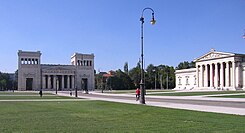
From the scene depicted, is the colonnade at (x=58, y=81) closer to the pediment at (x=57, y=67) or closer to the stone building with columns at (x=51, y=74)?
the stone building with columns at (x=51, y=74)

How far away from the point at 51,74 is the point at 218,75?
276 ft

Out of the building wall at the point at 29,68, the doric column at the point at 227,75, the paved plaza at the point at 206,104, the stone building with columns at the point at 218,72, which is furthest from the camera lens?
the building wall at the point at 29,68

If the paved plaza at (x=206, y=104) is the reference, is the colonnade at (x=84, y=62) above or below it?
above

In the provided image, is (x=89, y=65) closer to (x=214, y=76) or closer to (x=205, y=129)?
(x=214, y=76)

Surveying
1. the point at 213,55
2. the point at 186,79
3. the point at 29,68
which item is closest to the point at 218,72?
the point at 213,55

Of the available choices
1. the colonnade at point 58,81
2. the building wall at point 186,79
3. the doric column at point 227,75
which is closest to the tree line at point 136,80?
the building wall at point 186,79

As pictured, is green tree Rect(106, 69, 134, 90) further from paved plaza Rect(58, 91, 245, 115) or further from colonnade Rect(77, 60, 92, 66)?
paved plaza Rect(58, 91, 245, 115)

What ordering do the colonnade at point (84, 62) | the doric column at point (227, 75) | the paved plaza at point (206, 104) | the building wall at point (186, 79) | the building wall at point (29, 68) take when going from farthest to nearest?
1. the colonnade at point (84, 62)
2. the building wall at point (29, 68)
3. the building wall at point (186, 79)
4. the doric column at point (227, 75)
5. the paved plaza at point (206, 104)

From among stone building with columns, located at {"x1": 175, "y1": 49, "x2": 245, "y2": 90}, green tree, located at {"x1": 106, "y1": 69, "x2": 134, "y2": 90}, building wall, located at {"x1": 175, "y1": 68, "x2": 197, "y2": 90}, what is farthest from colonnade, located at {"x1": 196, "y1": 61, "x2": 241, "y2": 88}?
green tree, located at {"x1": 106, "y1": 69, "x2": 134, "y2": 90}

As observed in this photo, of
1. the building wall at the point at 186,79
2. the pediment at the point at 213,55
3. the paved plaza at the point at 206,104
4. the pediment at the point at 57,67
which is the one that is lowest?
the paved plaza at the point at 206,104

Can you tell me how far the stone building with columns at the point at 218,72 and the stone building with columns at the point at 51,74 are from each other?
55.0 metres

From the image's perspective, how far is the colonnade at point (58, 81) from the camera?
516 feet

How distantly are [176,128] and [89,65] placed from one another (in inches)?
6333

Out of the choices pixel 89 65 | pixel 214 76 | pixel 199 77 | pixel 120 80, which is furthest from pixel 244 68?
pixel 89 65
